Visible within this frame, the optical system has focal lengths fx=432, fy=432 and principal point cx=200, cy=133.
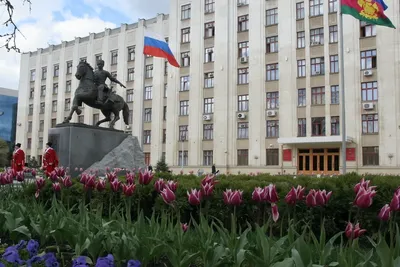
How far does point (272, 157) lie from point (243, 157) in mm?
2687

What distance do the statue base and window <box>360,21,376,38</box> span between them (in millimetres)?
26044

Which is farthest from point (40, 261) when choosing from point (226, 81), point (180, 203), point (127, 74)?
point (127, 74)

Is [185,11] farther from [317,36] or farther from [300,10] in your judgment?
[317,36]

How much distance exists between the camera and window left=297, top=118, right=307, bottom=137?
117 ft

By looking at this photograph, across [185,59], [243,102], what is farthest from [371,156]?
[185,59]

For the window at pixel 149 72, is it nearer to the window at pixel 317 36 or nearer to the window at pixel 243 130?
the window at pixel 243 130

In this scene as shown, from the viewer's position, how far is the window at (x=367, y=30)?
34094mm

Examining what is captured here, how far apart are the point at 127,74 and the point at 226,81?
13107 millimetres

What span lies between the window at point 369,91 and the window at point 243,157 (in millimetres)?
10638

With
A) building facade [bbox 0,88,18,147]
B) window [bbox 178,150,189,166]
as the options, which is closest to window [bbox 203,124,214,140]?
window [bbox 178,150,189,166]

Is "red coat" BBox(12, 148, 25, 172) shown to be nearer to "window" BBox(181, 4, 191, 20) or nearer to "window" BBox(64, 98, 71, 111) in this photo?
"window" BBox(181, 4, 191, 20)

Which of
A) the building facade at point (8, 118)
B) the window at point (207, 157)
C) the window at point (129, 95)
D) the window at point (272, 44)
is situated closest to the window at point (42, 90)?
the building facade at point (8, 118)

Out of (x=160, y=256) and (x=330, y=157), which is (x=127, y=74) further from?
(x=160, y=256)

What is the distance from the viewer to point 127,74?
47438 millimetres
